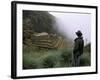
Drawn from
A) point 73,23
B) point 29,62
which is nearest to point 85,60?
point 73,23

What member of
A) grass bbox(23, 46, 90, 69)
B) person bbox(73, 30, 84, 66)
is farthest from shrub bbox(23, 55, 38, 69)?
person bbox(73, 30, 84, 66)

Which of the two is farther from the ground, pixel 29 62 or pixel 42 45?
pixel 42 45

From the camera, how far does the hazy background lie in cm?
188

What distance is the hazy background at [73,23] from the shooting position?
74.1 inches

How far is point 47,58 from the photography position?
1835 mm

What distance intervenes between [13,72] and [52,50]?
355mm

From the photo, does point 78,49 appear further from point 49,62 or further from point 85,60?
point 49,62

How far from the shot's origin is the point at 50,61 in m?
1.85

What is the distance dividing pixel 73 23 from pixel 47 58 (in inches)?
14.3

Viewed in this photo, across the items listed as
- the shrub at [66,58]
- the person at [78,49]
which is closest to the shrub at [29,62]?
the shrub at [66,58]

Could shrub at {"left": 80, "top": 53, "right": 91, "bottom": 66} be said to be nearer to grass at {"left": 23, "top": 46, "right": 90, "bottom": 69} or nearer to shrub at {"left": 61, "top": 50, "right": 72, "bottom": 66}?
grass at {"left": 23, "top": 46, "right": 90, "bottom": 69}

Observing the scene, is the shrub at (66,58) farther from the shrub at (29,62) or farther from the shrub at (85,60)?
the shrub at (29,62)

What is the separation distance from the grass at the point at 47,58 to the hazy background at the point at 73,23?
0.14 metres
